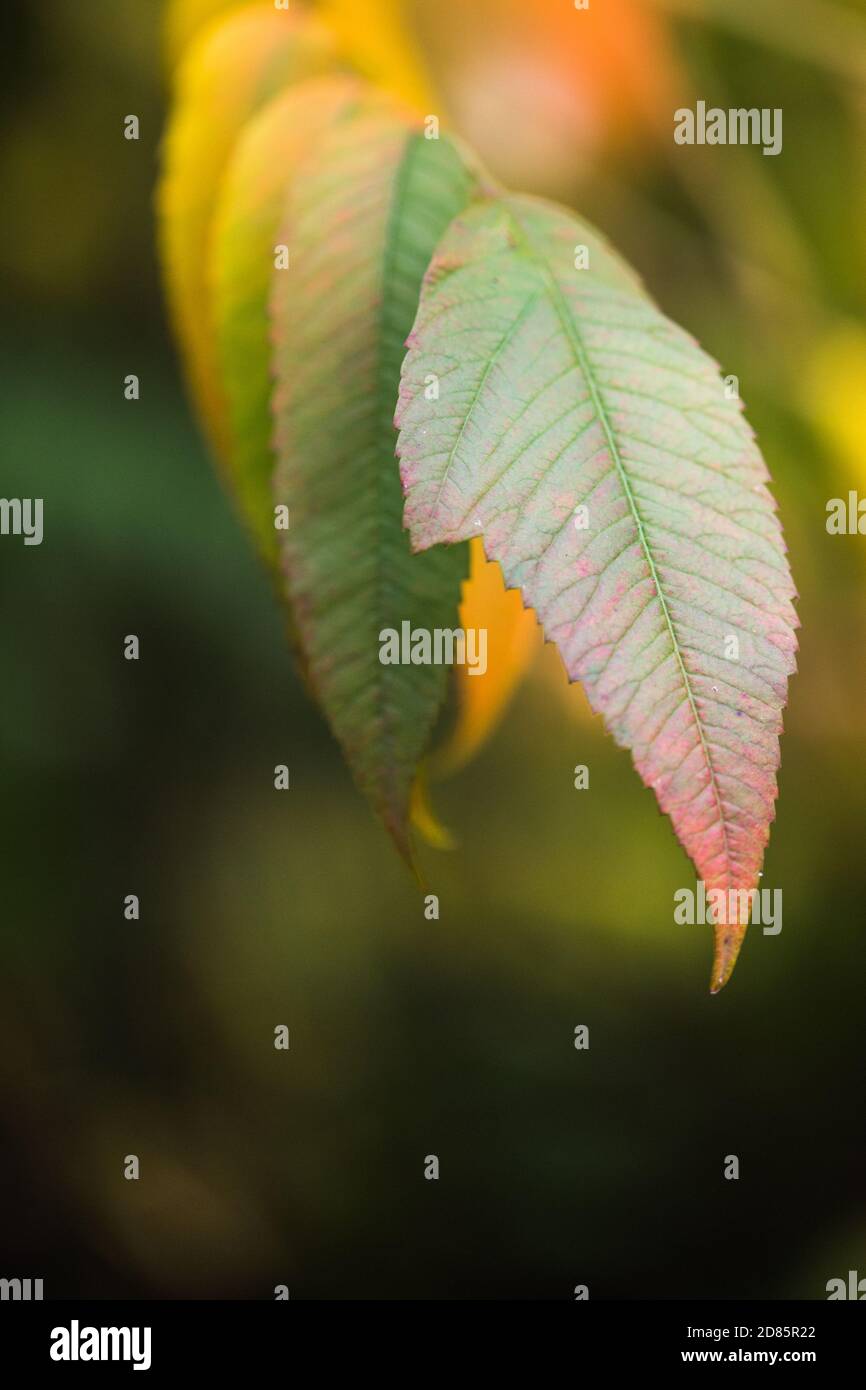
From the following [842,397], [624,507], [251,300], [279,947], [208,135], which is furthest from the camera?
[279,947]

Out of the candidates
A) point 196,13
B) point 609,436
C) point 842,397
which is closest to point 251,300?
point 609,436

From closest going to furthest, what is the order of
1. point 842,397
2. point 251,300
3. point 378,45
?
point 251,300 → point 378,45 → point 842,397

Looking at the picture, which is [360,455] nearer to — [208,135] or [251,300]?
[251,300]

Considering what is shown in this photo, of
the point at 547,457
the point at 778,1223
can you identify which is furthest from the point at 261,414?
the point at 778,1223

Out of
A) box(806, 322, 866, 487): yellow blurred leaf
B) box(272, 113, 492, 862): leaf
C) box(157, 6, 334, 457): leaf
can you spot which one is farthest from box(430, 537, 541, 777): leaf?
box(806, 322, 866, 487): yellow blurred leaf

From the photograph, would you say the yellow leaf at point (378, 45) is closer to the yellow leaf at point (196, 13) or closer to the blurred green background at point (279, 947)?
Answer: the yellow leaf at point (196, 13)
